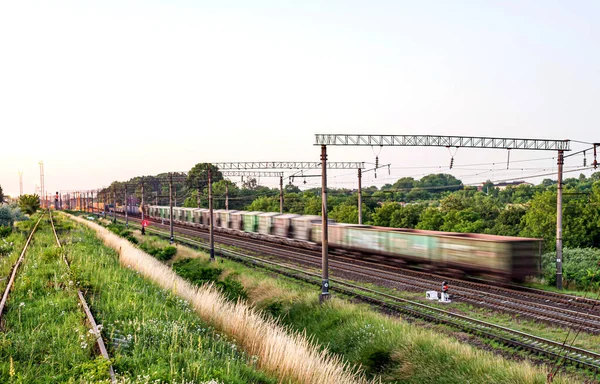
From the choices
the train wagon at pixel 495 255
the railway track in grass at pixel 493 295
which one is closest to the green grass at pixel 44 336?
the railway track in grass at pixel 493 295

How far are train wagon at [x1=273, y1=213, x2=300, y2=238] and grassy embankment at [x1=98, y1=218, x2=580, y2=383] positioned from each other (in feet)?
77.2

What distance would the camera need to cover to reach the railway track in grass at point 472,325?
13298mm

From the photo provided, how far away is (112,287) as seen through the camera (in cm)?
1205

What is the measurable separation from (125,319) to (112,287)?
3.55m

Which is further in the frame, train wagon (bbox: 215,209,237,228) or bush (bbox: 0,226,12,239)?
train wagon (bbox: 215,209,237,228)

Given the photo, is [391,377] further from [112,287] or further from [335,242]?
[335,242]

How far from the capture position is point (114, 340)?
766 cm

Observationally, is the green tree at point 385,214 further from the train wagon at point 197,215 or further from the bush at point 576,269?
the bush at point 576,269

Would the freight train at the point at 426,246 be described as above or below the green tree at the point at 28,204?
below

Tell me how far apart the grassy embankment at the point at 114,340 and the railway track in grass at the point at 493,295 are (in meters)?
10.2

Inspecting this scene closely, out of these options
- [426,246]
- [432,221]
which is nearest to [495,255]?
[426,246]

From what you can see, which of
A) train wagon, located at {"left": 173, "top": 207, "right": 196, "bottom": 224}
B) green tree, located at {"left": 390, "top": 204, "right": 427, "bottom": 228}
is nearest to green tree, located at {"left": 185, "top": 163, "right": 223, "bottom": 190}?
train wagon, located at {"left": 173, "top": 207, "right": 196, "bottom": 224}

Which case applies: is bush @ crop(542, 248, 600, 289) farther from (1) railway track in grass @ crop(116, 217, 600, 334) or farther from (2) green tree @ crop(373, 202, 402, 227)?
(2) green tree @ crop(373, 202, 402, 227)

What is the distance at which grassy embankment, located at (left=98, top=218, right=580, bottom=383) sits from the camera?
35.5ft
